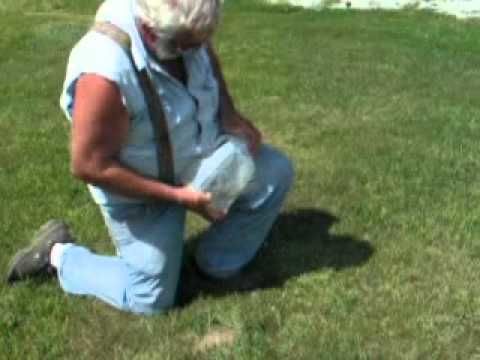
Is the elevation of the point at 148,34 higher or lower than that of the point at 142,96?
higher

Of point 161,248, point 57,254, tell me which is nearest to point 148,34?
point 161,248

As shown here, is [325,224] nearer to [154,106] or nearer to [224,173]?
[224,173]

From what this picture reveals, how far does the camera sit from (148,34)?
3.85m

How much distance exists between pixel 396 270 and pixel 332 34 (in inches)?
309

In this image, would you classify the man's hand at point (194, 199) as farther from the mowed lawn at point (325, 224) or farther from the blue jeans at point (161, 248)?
the mowed lawn at point (325, 224)

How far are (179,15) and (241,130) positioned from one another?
0.83 m

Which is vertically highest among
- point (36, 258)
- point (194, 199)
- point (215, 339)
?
point (194, 199)

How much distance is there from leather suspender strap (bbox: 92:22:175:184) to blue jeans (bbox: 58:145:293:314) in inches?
8.4

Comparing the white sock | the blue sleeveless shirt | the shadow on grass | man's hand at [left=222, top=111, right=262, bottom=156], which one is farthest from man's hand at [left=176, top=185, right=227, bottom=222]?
the white sock

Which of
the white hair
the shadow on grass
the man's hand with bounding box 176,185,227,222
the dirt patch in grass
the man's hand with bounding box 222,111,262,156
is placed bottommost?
the shadow on grass

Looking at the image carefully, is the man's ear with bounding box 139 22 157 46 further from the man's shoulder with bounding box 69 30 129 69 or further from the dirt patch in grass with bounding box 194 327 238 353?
the dirt patch in grass with bounding box 194 327 238 353

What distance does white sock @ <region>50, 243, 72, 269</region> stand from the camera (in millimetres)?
4482

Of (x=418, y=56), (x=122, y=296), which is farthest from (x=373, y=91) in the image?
(x=122, y=296)

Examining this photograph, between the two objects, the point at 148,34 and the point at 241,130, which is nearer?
the point at 148,34
